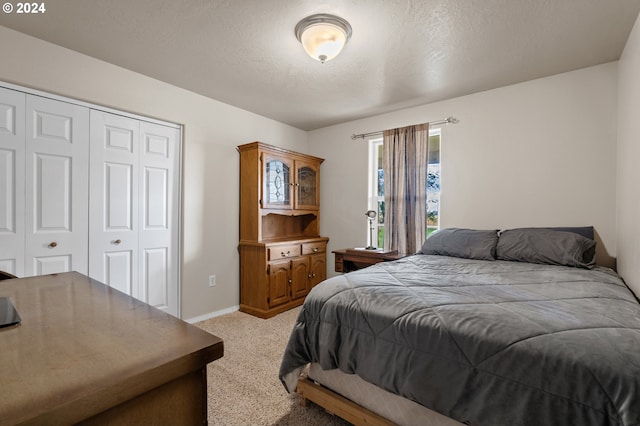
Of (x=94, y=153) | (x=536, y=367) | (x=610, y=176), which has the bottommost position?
(x=536, y=367)

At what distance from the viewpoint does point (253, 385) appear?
2.03m

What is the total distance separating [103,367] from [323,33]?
2069 millimetres

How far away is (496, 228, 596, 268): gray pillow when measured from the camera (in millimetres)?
2244

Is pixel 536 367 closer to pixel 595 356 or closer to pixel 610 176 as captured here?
pixel 595 356

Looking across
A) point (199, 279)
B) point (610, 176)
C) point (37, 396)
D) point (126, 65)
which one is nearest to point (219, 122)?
point (126, 65)

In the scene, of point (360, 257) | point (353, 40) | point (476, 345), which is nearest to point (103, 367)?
point (476, 345)

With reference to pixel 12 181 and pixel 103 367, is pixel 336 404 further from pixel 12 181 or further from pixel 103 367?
pixel 12 181

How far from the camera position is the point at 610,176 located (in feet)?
8.38

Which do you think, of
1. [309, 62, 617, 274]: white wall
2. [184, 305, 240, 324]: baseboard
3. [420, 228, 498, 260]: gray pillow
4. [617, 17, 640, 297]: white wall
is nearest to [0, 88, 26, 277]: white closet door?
[184, 305, 240, 324]: baseboard

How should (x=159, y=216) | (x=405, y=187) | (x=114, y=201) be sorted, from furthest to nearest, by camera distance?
(x=405, y=187)
(x=159, y=216)
(x=114, y=201)

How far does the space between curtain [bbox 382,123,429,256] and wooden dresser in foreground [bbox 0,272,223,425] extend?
2.99 meters

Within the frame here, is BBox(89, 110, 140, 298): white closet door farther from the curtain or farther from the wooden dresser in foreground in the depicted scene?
the curtain

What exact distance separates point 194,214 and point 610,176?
3.83 metres

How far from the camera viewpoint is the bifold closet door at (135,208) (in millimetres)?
2586
